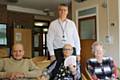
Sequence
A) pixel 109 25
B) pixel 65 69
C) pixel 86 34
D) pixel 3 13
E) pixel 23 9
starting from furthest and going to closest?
1. pixel 23 9
2. pixel 3 13
3. pixel 86 34
4. pixel 109 25
5. pixel 65 69

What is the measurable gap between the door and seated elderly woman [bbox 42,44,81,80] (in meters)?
3.63

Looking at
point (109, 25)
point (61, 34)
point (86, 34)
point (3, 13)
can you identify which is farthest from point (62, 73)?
point (3, 13)

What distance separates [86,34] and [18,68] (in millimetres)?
4119

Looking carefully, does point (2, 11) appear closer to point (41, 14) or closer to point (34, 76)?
point (41, 14)

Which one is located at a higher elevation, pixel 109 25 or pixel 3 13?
pixel 3 13

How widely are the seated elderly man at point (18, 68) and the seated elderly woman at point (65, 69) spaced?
0.18 m

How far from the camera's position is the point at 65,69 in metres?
2.63

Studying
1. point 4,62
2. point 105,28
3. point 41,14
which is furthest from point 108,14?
point 41,14

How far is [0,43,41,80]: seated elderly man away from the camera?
106 inches

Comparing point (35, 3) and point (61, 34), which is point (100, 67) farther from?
point (35, 3)

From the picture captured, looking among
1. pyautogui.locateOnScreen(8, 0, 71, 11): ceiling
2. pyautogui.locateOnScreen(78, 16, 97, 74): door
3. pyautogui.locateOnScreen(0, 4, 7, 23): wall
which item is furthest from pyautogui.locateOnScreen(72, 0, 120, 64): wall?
pyautogui.locateOnScreen(0, 4, 7, 23): wall

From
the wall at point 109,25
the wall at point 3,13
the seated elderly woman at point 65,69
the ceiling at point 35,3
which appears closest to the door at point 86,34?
the wall at point 109,25

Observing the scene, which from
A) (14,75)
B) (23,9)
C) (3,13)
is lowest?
(14,75)

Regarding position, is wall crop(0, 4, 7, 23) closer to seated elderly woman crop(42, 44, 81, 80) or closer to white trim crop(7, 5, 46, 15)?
white trim crop(7, 5, 46, 15)
